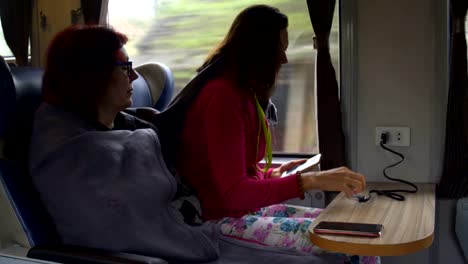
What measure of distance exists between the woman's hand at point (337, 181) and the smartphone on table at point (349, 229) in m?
0.10

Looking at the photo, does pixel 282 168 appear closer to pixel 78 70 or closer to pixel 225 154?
pixel 225 154

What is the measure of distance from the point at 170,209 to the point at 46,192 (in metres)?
0.34

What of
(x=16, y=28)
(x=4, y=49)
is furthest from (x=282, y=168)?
(x=4, y=49)

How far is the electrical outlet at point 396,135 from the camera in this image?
2.15 m

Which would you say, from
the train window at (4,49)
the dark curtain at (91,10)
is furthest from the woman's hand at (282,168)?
the train window at (4,49)

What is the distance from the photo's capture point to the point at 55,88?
1534 millimetres

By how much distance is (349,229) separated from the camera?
4.59ft

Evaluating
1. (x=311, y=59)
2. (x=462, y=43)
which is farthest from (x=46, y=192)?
(x=462, y=43)

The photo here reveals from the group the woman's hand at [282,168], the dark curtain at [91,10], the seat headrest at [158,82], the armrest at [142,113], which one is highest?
the dark curtain at [91,10]

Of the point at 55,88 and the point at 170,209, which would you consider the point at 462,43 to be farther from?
the point at 55,88

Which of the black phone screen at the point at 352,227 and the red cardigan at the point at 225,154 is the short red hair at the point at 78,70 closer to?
the red cardigan at the point at 225,154

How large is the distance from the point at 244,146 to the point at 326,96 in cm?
75

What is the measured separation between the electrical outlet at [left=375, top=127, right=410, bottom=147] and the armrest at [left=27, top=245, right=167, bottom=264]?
117 centimetres

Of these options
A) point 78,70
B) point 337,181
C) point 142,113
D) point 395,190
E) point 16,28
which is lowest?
point 395,190
